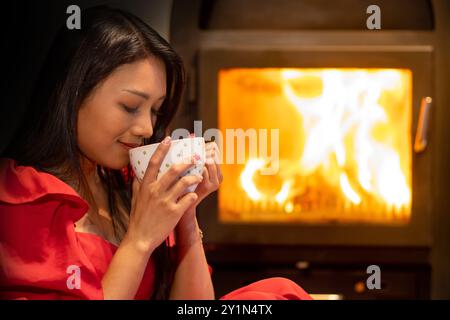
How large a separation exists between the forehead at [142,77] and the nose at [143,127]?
3 cm

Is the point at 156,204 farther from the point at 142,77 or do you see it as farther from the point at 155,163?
the point at 142,77

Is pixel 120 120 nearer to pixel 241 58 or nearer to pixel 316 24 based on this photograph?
pixel 241 58

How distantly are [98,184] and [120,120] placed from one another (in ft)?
0.37

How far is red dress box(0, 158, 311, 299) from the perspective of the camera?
0.70 meters

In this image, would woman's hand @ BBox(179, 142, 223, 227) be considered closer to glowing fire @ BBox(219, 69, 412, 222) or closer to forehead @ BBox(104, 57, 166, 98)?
forehead @ BBox(104, 57, 166, 98)

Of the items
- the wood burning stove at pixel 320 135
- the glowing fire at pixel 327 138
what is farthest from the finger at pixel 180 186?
the glowing fire at pixel 327 138

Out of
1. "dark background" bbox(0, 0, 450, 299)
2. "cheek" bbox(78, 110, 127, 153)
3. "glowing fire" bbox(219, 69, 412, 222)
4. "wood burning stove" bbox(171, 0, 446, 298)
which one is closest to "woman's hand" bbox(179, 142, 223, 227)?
"cheek" bbox(78, 110, 127, 153)

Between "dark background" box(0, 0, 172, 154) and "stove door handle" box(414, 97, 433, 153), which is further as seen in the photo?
"stove door handle" box(414, 97, 433, 153)

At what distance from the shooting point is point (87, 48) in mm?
757

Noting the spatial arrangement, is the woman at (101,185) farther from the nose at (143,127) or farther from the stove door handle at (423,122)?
the stove door handle at (423,122)

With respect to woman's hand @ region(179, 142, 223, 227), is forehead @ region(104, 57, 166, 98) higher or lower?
higher

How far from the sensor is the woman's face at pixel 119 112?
761mm

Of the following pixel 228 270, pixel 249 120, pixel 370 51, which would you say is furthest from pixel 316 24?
pixel 228 270

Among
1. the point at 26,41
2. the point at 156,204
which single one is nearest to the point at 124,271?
the point at 156,204
